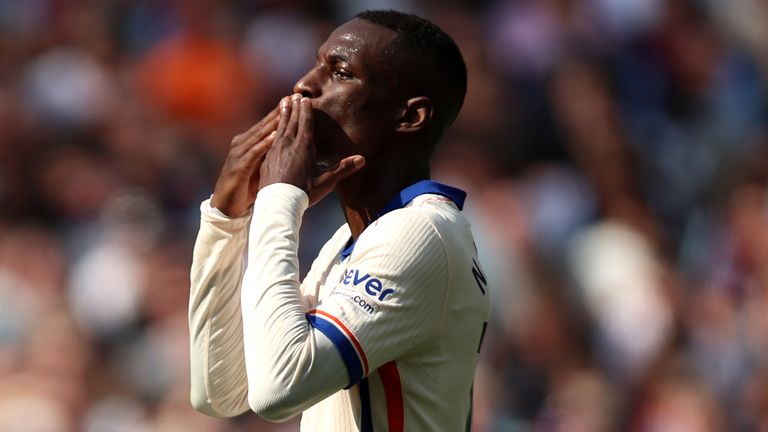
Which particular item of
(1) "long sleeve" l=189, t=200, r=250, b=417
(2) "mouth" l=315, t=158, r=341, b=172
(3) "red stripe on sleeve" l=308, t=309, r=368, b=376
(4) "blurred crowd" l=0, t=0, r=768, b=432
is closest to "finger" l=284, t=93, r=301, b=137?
(2) "mouth" l=315, t=158, r=341, b=172

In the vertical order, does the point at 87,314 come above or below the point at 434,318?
below

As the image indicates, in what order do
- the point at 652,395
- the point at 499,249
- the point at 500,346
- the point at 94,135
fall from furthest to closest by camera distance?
the point at 94,135 → the point at 499,249 → the point at 500,346 → the point at 652,395

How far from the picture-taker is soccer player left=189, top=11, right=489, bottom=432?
3.53 meters

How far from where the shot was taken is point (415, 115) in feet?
13.2

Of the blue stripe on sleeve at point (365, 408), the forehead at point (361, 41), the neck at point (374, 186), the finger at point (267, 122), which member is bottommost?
the blue stripe on sleeve at point (365, 408)

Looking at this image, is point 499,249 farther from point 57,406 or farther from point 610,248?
point 57,406

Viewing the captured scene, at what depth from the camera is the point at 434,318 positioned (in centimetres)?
370

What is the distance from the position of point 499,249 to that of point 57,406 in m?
2.87

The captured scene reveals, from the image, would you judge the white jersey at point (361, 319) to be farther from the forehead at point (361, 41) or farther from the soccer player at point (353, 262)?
the forehead at point (361, 41)

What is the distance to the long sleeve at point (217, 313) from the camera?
162 inches

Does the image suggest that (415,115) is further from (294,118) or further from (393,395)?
(393,395)

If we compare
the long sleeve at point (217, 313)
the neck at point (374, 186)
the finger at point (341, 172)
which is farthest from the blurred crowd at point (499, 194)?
the finger at point (341, 172)

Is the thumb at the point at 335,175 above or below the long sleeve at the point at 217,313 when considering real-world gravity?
above

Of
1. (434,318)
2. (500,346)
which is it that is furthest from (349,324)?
(500,346)
